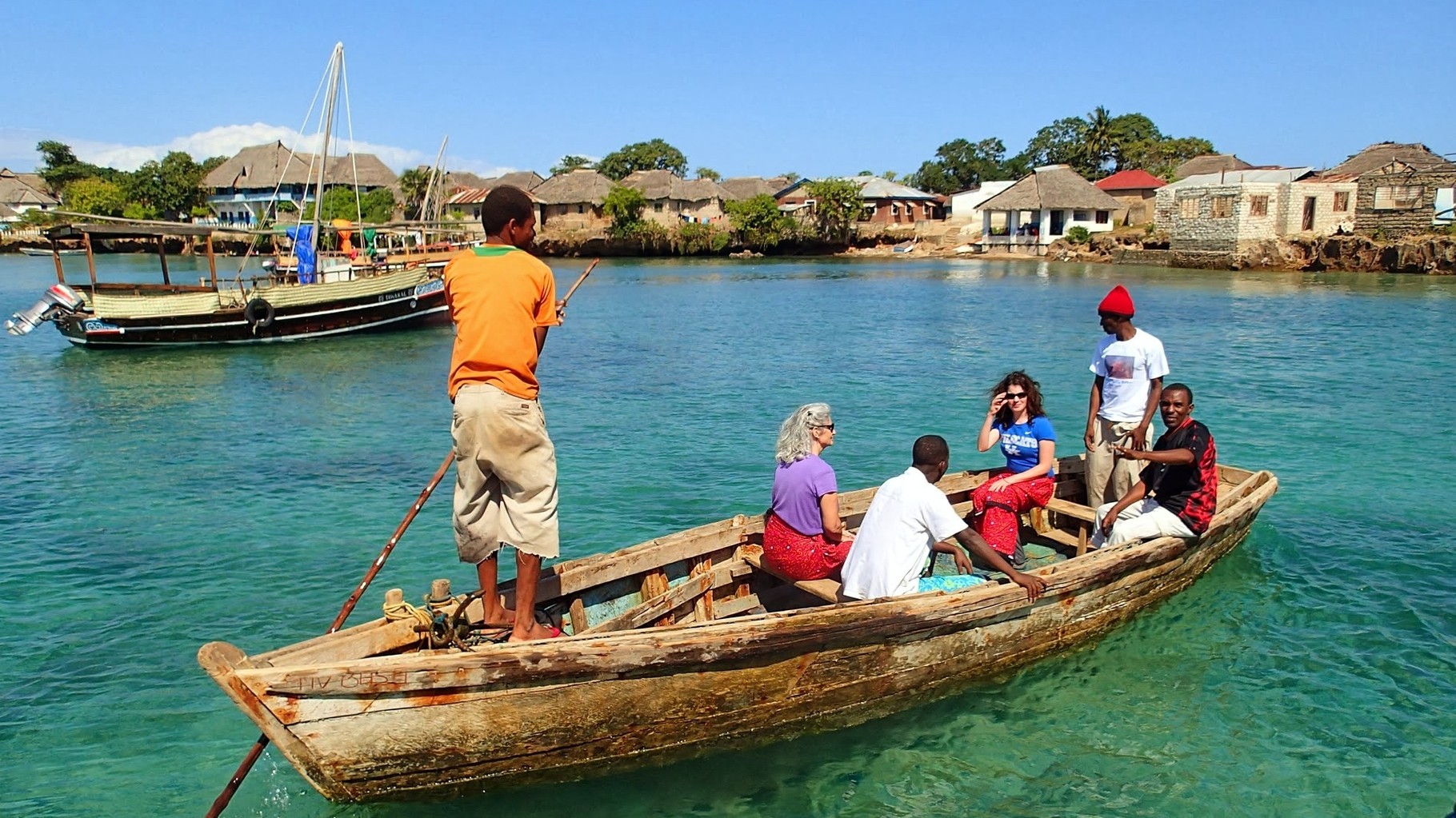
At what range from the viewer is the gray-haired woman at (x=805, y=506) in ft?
18.8

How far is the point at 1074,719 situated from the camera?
6.12 m

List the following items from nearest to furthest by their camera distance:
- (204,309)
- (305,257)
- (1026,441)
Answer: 1. (1026,441)
2. (204,309)
3. (305,257)

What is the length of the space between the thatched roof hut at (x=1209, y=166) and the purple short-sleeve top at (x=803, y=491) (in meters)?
69.1

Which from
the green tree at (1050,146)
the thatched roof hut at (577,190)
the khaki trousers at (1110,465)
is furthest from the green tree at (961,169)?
the khaki trousers at (1110,465)

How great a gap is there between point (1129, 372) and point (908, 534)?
3.04 meters

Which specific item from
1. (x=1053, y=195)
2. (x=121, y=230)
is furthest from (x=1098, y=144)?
(x=121, y=230)

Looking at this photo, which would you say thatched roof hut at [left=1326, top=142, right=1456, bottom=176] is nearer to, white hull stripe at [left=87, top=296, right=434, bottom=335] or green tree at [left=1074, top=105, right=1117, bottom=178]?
green tree at [left=1074, top=105, right=1117, bottom=178]

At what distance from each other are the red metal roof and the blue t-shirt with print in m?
62.5

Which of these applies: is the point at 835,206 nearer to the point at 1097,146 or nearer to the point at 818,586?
the point at 1097,146

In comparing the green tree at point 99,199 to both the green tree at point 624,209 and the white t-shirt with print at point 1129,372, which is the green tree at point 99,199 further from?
the white t-shirt with print at point 1129,372

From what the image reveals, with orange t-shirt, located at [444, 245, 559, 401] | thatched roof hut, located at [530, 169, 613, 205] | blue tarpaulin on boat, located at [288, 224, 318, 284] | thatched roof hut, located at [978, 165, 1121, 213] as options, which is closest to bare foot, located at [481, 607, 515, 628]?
orange t-shirt, located at [444, 245, 559, 401]

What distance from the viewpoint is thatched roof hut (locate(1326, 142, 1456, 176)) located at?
161 feet

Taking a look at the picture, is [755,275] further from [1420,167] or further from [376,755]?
[376,755]

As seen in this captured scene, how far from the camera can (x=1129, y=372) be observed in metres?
7.51
